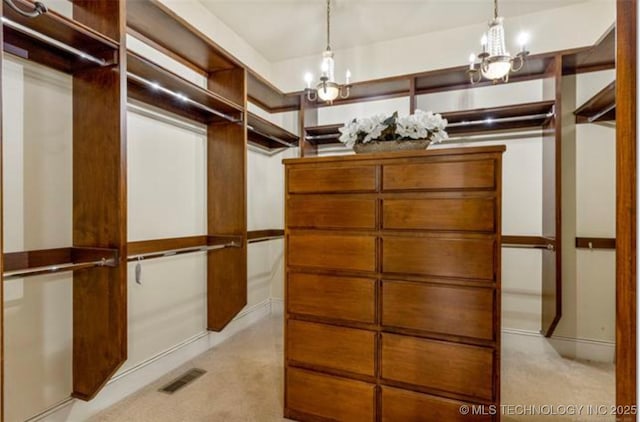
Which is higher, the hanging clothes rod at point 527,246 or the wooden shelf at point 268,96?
the wooden shelf at point 268,96

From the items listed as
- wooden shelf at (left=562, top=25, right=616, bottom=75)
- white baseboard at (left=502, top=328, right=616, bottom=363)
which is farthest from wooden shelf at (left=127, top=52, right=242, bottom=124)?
white baseboard at (left=502, top=328, right=616, bottom=363)

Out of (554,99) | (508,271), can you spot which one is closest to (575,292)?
(508,271)

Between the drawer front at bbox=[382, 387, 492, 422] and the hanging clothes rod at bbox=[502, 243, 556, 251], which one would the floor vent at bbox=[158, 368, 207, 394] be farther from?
the hanging clothes rod at bbox=[502, 243, 556, 251]

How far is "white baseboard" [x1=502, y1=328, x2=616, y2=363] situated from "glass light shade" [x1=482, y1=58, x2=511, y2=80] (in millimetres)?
2462

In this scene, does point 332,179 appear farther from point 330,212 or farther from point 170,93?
point 170,93

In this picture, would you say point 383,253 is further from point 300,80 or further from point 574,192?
point 300,80

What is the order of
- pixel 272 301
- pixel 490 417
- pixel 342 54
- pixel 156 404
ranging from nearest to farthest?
1. pixel 490 417
2. pixel 156 404
3. pixel 342 54
4. pixel 272 301

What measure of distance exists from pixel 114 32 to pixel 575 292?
13.2 feet

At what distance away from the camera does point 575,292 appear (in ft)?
9.56

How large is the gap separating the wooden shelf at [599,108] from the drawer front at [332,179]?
216cm

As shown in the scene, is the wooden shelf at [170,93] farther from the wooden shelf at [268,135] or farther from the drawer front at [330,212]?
the drawer front at [330,212]

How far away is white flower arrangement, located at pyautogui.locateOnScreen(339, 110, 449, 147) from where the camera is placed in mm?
1759

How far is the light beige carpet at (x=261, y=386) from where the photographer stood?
2.05 metres

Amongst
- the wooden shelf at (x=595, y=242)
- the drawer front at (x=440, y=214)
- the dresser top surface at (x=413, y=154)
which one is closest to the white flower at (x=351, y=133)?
the dresser top surface at (x=413, y=154)
